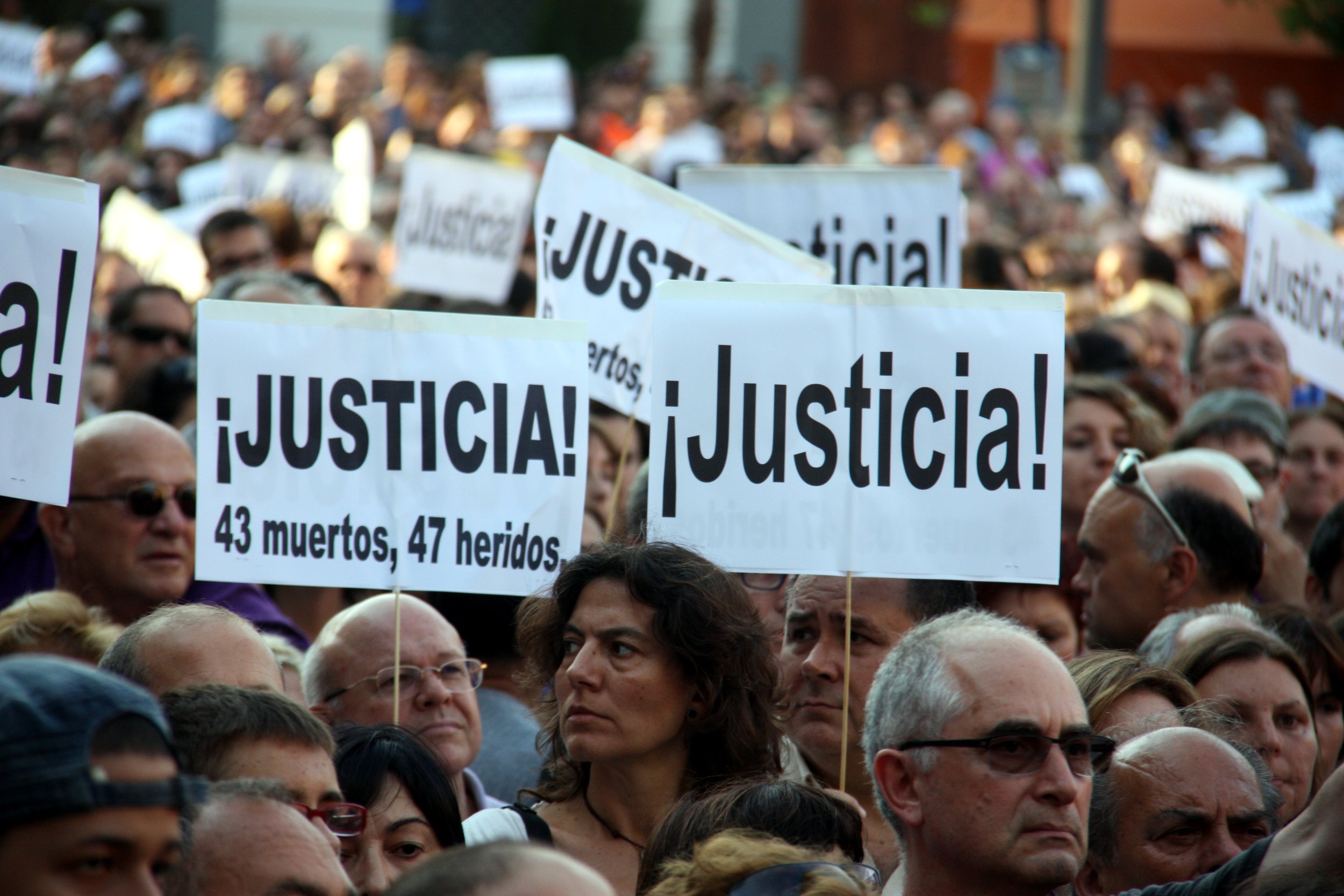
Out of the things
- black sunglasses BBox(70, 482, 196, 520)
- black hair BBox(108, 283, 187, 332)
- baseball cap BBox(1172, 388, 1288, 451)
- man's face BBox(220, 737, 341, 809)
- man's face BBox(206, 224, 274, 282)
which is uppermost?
man's face BBox(206, 224, 274, 282)

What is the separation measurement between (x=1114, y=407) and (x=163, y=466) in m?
3.20

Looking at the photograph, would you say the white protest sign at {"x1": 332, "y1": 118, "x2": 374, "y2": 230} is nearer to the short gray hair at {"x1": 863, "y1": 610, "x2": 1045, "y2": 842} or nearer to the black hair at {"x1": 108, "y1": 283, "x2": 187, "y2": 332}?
the black hair at {"x1": 108, "y1": 283, "x2": 187, "y2": 332}

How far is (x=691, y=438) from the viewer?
4.05 metres

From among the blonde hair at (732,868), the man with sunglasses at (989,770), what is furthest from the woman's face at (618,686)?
the blonde hair at (732,868)

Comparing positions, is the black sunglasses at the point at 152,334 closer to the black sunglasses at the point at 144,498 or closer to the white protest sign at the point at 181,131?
the black sunglasses at the point at 144,498

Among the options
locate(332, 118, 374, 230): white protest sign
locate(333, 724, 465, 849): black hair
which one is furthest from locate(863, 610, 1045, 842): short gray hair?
locate(332, 118, 374, 230): white protest sign

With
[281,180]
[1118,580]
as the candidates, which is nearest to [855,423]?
[1118,580]

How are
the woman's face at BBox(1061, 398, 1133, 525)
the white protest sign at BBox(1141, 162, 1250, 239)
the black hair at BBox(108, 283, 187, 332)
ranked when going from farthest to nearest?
1. the white protest sign at BBox(1141, 162, 1250, 239)
2. the black hair at BBox(108, 283, 187, 332)
3. the woman's face at BBox(1061, 398, 1133, 525)

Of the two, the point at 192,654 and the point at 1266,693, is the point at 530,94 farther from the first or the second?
the point at 192,654

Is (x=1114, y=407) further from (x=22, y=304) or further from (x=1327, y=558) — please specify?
(x=22, y=304)

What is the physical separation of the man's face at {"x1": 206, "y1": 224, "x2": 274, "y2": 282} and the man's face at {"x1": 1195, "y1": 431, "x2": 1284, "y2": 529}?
4326 millimetres

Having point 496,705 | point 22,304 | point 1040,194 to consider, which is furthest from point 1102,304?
point 22,304

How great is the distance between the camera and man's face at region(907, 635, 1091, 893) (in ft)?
9.95

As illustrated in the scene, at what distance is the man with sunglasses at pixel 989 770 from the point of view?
120 inches
